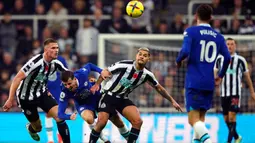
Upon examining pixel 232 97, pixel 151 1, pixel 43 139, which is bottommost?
pixel 43 139

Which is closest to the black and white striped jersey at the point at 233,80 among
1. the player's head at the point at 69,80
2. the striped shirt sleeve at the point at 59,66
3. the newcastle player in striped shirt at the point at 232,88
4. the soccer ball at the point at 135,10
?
the newcastle player in striped shirt at the point at 232,88

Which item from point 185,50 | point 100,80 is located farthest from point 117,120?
point 185,50

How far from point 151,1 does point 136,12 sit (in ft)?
16.9

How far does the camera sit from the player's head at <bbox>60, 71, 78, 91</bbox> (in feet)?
36.8

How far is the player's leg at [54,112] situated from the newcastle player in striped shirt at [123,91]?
712 millimetres

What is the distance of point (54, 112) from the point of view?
12141mm

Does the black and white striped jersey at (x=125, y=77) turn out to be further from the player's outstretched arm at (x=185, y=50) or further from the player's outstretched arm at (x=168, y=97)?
the player's outstretched arm at (x=185, y=50)

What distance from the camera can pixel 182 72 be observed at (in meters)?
17.0

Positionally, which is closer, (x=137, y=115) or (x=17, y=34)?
(x=137, y=115)

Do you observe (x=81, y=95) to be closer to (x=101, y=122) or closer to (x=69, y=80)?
(x=69, y=80)

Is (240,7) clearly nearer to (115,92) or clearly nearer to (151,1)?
(151,1)

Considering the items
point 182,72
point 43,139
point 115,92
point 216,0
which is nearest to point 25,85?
point 115,92

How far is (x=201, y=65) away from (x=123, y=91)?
178 cm

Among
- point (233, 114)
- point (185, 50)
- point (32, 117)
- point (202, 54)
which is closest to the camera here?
point (185, 50)
